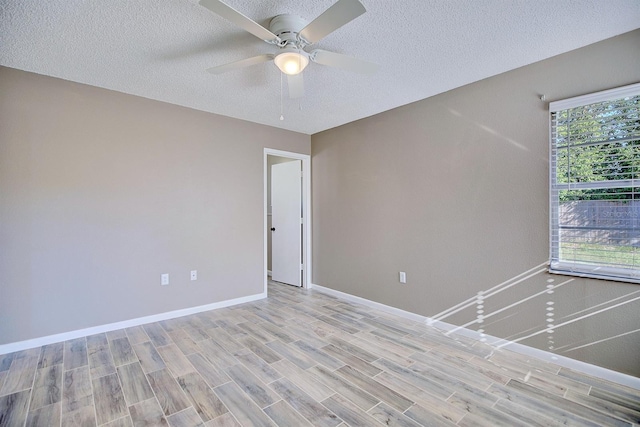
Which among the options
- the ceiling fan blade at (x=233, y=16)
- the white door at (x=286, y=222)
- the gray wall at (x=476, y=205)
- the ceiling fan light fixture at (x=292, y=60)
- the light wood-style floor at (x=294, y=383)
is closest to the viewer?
the ceiling fan blade at (x=233, y=16)

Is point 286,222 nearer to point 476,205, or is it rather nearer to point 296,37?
point 476,205

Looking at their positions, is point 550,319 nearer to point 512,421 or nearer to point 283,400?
point 512,421

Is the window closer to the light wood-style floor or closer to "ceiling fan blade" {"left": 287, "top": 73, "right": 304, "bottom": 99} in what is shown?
the light wood-style floor

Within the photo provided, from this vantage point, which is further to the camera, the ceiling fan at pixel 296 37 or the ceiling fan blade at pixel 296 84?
the ceiling fan blade at pixel 296 84

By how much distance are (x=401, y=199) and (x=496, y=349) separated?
1684mm

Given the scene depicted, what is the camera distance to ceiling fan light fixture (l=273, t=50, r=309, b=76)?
1.88m

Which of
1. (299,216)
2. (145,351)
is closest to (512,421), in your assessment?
(145,351)

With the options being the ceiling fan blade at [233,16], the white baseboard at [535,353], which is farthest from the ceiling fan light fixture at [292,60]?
the white baseboard at [535,353]

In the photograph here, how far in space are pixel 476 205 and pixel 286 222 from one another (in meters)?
2.88

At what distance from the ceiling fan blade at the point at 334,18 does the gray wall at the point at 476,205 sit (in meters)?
1.79

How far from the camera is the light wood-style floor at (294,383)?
171 centimetres

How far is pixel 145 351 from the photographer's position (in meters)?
2.49

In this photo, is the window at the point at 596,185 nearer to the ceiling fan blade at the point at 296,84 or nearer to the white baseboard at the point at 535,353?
the white baseboard at the point at 535,353

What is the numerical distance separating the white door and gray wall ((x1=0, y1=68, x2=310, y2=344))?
2.83 feet
